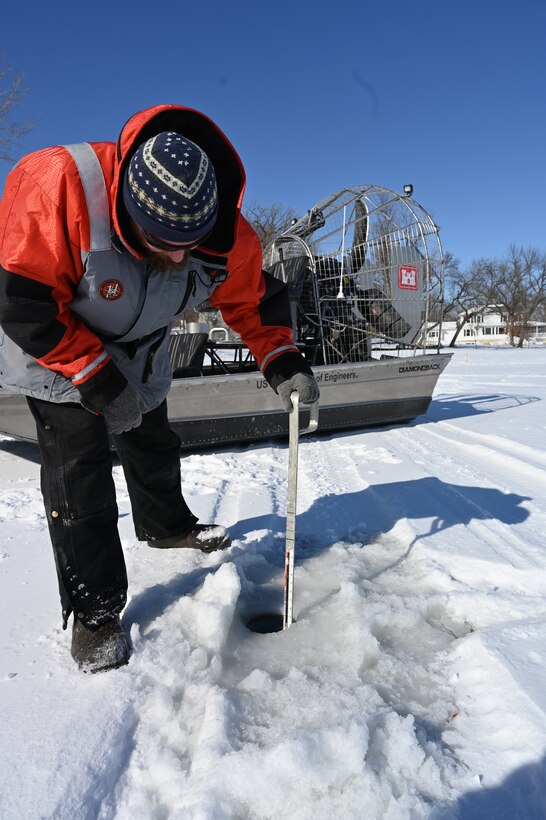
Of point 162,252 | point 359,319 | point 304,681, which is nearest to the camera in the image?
point 304,681

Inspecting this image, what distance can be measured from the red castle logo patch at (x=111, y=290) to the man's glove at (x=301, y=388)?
0.85m

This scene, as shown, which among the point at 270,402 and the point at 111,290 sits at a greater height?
the point at 111,290

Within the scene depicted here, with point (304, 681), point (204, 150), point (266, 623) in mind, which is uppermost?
point (204, 150)

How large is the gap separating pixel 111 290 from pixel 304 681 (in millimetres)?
1424

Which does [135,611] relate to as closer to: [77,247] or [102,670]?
[102,670]

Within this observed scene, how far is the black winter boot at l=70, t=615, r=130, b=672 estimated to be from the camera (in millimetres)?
1712

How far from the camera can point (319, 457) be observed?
496cm

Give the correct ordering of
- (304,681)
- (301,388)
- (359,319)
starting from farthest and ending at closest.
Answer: (359,319)
(301,388)
(304,681)

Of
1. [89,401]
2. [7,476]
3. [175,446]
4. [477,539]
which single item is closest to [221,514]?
[175,446]

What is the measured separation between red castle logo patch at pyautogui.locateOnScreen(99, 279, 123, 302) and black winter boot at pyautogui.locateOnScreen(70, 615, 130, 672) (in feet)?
3.71

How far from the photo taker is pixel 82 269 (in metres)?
1.71

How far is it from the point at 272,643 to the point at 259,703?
1.13ft

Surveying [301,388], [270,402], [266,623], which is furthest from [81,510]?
[270,402]

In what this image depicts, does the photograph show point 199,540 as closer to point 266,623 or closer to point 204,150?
point 266,623
